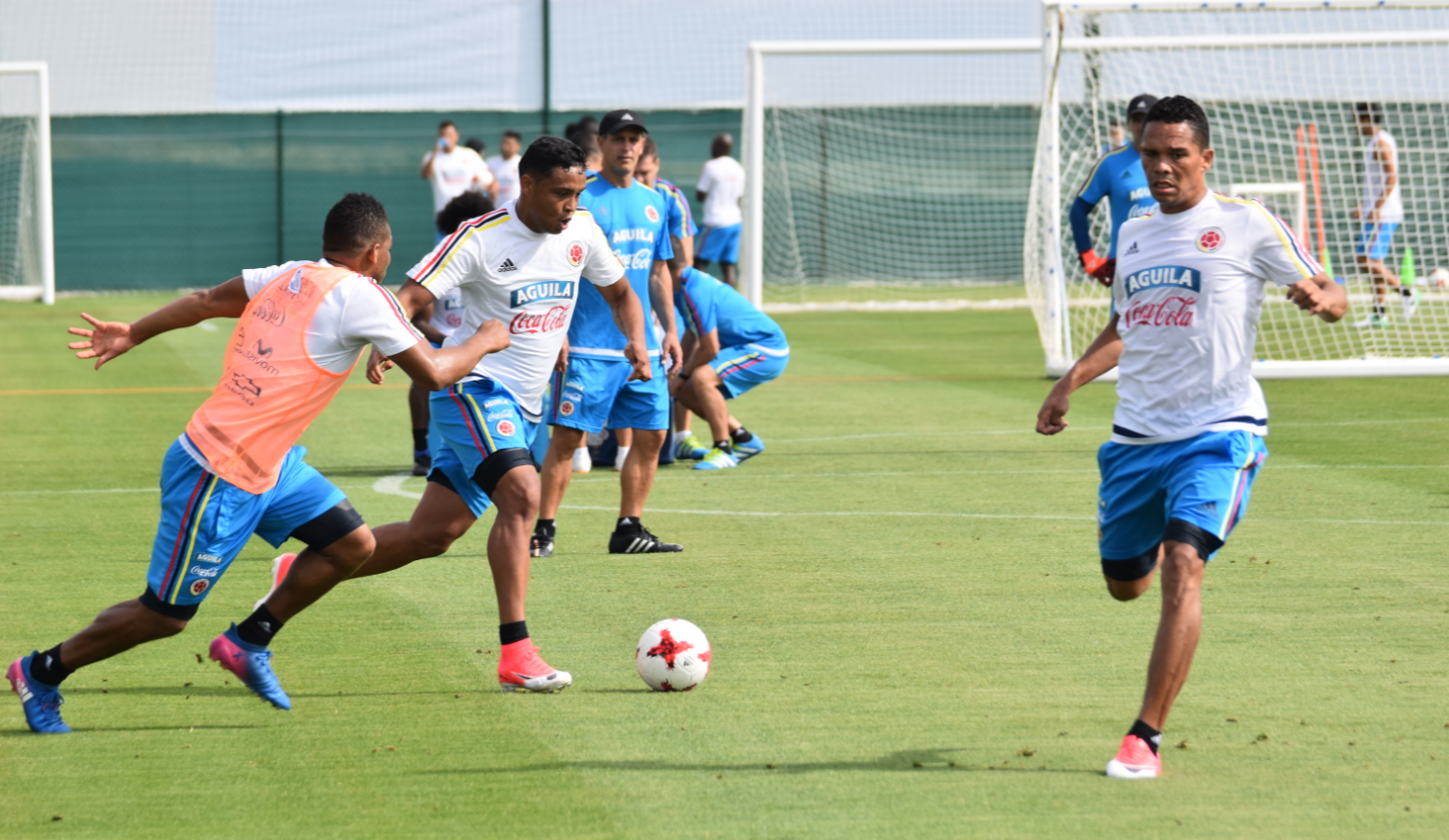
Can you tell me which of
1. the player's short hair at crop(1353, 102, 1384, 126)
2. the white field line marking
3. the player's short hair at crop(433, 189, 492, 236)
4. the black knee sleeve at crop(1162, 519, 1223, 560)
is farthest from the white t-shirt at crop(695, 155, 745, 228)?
the black knee sleeve at crop(1162, 519, 1223, 560)

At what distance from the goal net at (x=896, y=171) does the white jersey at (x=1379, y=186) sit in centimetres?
955

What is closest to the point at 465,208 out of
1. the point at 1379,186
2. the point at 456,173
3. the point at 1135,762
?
the point at 1135,762

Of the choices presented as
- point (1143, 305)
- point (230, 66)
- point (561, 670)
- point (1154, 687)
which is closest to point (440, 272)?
point (561, 670)

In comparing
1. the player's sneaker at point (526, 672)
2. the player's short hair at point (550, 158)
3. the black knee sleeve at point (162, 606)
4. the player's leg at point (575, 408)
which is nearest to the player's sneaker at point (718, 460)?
the player's leg at point (575, 408)

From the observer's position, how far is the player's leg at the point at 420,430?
10.6 metres

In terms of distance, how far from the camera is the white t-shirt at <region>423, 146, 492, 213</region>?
81.9ft

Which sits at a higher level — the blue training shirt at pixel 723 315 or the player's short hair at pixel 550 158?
the player's short hair at pixel 550 158

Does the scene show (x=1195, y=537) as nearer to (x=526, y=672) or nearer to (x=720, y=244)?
(x=526, y=672)

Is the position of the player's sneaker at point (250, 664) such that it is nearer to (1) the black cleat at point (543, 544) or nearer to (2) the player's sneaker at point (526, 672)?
(2) the player's sneaker at point (526, 672)

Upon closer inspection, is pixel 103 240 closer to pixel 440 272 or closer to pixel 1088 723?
pixel 440 272

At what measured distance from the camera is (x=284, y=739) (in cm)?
517

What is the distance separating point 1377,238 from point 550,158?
47.1 ft

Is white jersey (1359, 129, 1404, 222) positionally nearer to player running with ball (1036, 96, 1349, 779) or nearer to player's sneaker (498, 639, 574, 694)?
player running with ball (1036, 96, 1349, 779)

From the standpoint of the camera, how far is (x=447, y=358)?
17.4 ft
